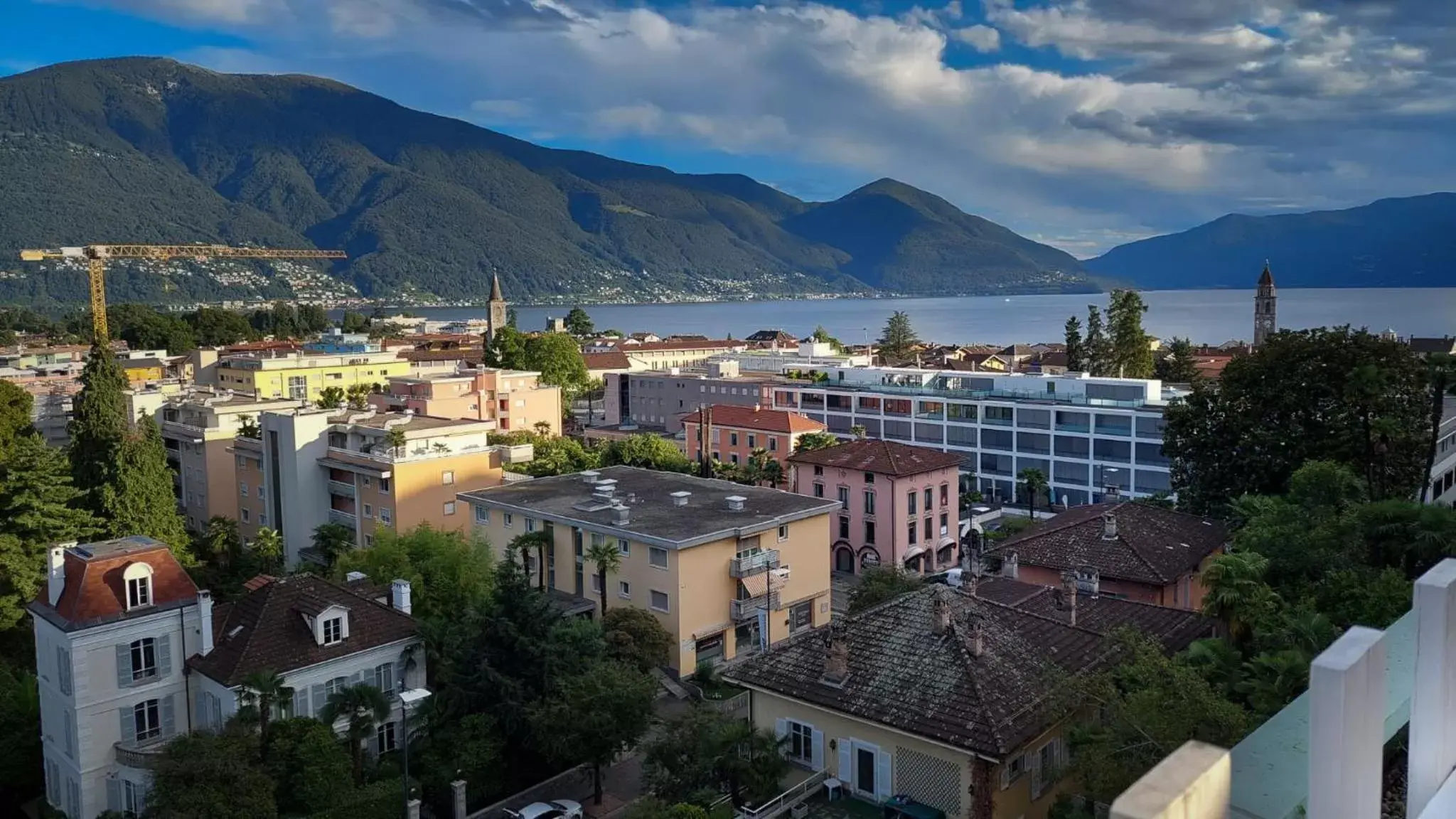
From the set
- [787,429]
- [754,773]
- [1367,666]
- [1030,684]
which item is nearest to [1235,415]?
[1030,684]

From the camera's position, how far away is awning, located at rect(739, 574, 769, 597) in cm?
3734

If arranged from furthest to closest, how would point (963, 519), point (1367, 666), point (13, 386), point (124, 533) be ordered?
1. point (963, 519)
2. point (13, 386)
3. point (124, 533)
4. point (1367, 666)

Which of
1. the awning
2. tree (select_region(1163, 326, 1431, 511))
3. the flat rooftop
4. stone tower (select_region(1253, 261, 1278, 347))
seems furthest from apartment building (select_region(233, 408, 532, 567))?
stone tower (select_region(1253, 261, 1278, 347))

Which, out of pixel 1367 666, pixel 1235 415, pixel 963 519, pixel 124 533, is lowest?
pixel 963 519

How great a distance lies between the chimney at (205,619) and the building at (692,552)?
11162mm

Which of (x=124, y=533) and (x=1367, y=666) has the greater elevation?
(x=1367, y=666)

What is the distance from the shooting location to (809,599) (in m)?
40.9

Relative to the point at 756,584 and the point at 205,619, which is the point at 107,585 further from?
the point at 756,584

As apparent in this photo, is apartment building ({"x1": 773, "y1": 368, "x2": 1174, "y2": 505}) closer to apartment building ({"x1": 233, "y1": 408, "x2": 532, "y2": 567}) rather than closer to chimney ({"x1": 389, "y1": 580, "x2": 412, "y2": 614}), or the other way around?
apartment building ({"x1": 233, "y1": 408, "x2": 532, "y2": 567})

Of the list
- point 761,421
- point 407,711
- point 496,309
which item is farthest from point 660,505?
point 496,309

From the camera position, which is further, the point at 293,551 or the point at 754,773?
the point at 293,551

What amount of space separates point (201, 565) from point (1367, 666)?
46.5 metres

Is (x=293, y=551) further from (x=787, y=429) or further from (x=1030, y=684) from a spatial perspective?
(x=1030, y=684)

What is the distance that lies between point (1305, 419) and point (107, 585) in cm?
3956
